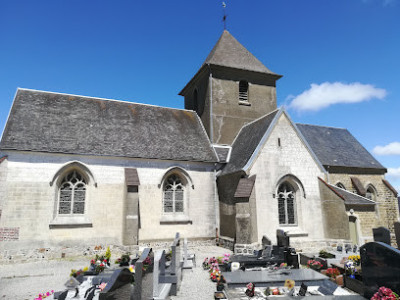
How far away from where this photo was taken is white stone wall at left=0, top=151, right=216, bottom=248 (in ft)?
43.0

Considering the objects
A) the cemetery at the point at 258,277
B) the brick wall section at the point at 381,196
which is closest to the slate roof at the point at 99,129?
the cemetery at the point at 258,277

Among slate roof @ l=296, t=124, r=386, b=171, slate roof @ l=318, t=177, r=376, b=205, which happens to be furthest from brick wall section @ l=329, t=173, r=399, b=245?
slate roof @ l=318, t=177, r=376, b=205

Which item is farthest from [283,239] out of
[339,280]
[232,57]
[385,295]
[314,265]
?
[232,57]

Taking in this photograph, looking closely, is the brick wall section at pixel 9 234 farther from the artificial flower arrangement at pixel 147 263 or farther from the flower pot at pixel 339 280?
the flower pot at pixel 339 280

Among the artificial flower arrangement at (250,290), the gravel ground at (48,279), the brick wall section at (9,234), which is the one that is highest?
the brick wall section at (9,234)

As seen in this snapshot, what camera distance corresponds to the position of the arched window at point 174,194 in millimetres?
16234

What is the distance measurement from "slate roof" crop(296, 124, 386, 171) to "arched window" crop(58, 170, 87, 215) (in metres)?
15.8

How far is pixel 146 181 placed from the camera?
15.7 meters

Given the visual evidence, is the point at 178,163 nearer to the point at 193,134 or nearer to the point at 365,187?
the point at 193,134

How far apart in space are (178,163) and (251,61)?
1106 cm

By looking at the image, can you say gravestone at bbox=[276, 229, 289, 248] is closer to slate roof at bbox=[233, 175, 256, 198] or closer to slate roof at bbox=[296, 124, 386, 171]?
slate roof at bbox=[233, 175, 256, 198]

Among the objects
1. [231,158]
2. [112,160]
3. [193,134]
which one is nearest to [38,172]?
[112,160]

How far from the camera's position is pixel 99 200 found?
47.6 ft

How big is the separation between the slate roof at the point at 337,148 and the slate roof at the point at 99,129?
8.84 m
